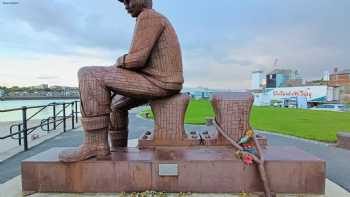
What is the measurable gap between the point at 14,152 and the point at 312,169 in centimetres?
519

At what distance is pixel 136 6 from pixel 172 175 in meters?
1.96

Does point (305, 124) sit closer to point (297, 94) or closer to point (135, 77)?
point (135, 77)

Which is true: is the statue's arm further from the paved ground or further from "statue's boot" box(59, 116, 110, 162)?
the paved ground

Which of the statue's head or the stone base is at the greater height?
the statue's head

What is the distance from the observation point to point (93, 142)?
2.58m

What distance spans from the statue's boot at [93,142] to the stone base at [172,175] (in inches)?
3.9

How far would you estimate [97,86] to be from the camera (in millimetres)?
2539

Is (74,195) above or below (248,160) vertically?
below

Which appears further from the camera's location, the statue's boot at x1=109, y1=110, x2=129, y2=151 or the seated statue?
the statue's boot at x1=109, y1=110, x2=129, y2=151

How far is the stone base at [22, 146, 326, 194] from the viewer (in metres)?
2.39

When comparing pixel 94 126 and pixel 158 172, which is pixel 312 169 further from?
pixel 94 126

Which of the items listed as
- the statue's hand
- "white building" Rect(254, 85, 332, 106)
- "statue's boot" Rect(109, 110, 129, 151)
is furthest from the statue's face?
"white building" Rect(254, 85, 332, 106)

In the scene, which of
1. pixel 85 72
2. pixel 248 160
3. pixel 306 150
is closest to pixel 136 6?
pixel 85 72

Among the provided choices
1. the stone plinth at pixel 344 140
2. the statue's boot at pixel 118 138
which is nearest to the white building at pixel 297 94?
the stone plinth at pixel 344 140
